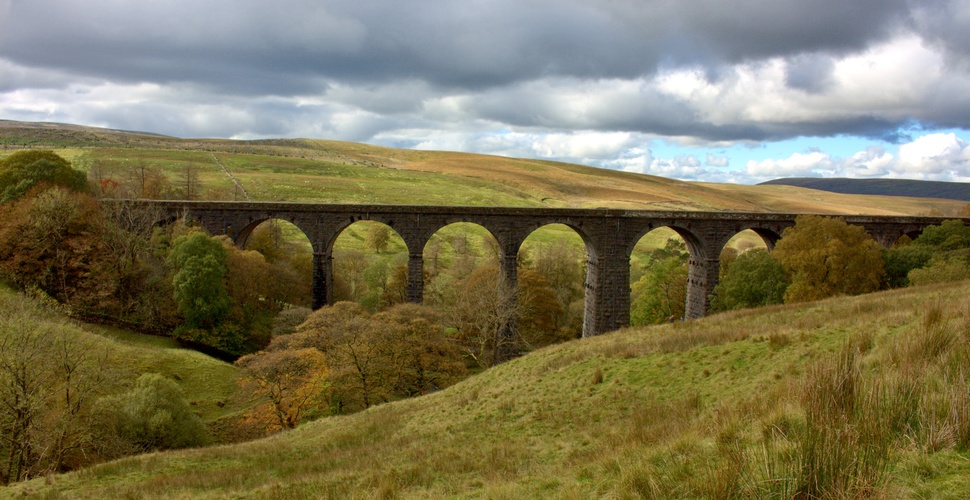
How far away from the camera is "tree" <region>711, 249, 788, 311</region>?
3244 cm

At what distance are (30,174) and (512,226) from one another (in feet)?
101

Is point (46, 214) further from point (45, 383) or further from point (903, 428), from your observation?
point (903, 428)

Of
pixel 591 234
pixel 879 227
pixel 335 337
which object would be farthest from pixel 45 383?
pixel 879 227

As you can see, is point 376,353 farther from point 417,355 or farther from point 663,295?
point 663,295

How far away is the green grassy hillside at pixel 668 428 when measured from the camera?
470 centimetres

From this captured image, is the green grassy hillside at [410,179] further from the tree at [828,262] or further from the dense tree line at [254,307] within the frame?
the tree at [828,262]

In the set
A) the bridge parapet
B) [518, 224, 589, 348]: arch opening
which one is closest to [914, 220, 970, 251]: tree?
the bridge parapet

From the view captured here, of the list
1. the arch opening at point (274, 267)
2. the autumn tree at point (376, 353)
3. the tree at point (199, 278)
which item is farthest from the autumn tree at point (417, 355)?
the arch opening at point (274, 267)

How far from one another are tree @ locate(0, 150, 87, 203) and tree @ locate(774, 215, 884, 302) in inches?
1778

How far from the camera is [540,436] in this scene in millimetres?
12008

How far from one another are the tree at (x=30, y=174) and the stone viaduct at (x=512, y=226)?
4942 millimetres

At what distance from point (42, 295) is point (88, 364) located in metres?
10.2

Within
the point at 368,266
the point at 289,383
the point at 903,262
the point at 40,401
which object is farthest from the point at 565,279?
the point at 40,401

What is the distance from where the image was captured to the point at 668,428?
28.3 ft
